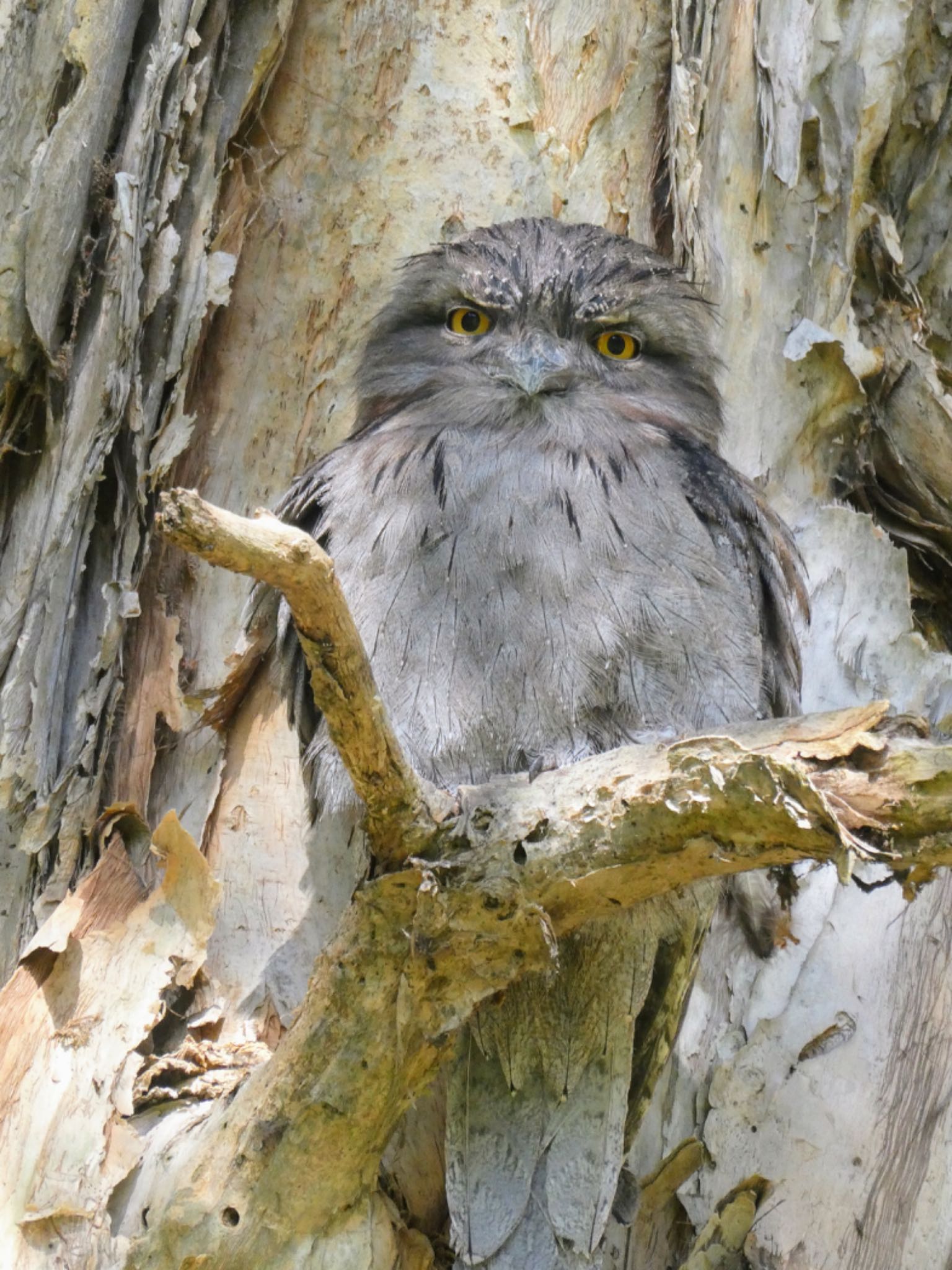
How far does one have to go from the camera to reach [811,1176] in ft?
10.1

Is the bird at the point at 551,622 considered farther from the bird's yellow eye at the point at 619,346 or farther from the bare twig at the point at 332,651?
the bare twig at the point at 332,651

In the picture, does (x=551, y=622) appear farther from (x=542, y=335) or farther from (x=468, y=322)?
(x=468, y=322)

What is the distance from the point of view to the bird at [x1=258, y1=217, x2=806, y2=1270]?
288 centimetres

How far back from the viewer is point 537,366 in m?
3.25

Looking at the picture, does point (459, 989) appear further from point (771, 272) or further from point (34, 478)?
point (771, 272)

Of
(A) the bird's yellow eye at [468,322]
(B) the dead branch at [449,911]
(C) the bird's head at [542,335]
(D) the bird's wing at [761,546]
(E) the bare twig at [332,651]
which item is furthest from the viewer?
(A) the bird's yellow eye at [468,322]

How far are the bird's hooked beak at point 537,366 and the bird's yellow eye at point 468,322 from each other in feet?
0.53

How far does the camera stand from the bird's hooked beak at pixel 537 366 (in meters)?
3.24

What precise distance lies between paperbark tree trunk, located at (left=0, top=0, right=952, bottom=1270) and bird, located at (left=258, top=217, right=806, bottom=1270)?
8.9 inches

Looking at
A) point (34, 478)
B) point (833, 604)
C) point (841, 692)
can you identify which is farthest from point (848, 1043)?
point (34, 478)

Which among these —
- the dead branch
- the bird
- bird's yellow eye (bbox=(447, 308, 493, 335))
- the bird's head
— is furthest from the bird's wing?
the dead branch

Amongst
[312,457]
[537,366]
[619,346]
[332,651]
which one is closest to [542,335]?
[537,366]

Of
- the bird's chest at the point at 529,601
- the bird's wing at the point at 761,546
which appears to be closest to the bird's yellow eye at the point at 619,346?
the bird's wing at the point at 761,546

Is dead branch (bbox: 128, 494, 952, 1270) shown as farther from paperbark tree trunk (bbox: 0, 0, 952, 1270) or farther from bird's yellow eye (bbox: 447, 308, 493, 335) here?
bird's yellow eye (bbox: 447, 308, 493, 335)
